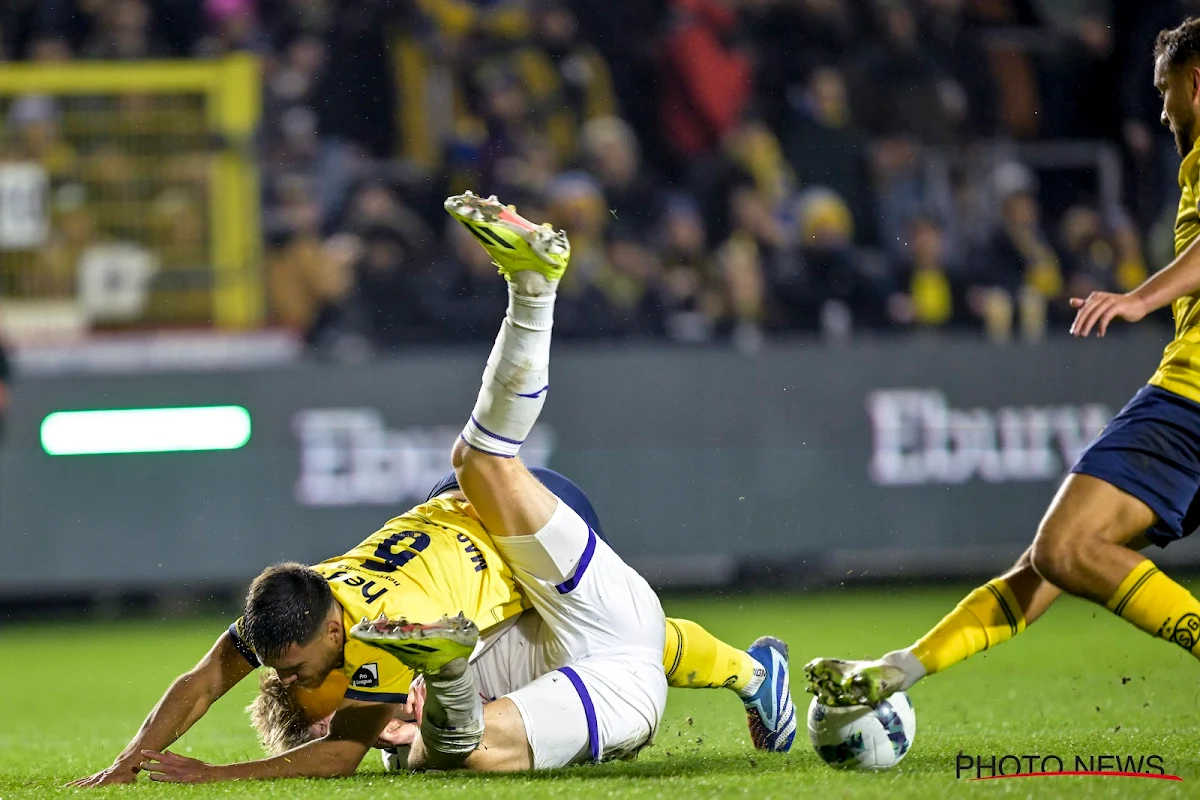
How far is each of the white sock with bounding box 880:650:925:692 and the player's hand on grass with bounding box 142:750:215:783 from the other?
1.91 m

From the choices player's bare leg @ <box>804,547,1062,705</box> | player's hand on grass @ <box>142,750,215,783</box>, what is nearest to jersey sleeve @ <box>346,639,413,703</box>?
player's hand on grass @ <box>142,750,215,783</box>

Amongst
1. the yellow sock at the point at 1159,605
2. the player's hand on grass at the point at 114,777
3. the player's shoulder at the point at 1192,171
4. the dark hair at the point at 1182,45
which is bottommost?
the player's hand on grass at the point at 114,777

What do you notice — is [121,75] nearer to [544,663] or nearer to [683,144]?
[683,144]


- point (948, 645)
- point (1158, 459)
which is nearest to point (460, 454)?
point (948, 645)

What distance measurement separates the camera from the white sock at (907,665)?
4430mm

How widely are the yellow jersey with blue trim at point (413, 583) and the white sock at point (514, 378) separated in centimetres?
36

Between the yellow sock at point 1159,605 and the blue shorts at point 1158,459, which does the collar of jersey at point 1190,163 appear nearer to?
the blue shorts at point 1158,459

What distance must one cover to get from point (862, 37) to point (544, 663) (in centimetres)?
844

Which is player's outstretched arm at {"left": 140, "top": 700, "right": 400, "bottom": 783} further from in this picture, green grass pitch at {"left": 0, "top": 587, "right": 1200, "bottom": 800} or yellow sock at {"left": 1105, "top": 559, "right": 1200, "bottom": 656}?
yellow sock at {"left": 1105, "top": 559, "right": 1200, "bottom": 656}

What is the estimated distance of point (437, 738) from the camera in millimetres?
4211

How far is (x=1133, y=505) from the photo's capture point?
13.9 ft

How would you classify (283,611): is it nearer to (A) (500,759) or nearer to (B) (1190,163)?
(A) (500,759)

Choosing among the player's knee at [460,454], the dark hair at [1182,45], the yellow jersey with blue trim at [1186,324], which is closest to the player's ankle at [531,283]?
the player's knee at [460,454]

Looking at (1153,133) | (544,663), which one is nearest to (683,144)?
(1153,133)
